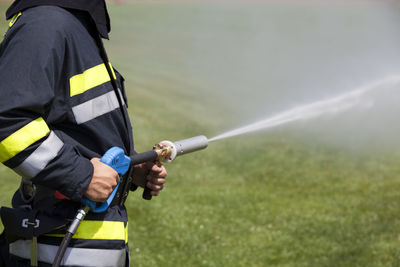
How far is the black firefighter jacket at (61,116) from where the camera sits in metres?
1.91

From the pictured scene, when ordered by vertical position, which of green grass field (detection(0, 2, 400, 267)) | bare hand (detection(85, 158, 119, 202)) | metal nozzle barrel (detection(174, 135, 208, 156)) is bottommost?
green grass field (detection(0, 2, 400, 267))

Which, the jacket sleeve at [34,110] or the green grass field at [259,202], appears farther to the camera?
the green grass field at [259,202]

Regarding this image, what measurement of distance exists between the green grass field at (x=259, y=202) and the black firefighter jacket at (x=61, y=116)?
2.94 m

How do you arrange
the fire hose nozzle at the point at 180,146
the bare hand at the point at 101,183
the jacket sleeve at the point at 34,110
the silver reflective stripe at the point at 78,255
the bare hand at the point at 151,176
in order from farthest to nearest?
the bare hand at the point at 151,176 → the fire hose nozzle at the point at 180,146 → the silver reflective stripe at the point at 78,255 → the bare hand at the point at 101,183 → the jacket sleeve at the point at 34,110

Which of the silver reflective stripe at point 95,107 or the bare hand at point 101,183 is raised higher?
the silver reflective stripe at point 95,107

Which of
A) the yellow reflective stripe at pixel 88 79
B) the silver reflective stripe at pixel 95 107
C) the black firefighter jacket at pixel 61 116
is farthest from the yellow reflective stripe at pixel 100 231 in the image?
the yellow reflective stripe at pixel 88 79

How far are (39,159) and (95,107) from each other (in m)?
0.38

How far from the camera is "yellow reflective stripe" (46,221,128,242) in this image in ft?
7.32

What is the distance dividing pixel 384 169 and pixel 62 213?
7.99 meters

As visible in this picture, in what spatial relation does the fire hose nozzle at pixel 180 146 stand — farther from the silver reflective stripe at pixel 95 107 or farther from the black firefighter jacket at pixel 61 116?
the silver reflective stripe at pixel 95 107

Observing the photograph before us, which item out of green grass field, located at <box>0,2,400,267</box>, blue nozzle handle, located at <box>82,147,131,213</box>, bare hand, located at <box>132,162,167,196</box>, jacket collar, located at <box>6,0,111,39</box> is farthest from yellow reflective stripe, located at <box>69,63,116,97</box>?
green grass field, located at <box>0,2,400,267</box>

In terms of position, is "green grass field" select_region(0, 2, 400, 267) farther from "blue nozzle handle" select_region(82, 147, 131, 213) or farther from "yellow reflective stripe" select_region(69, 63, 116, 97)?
"yellow reflective stripe" select_region(69, 63, 116, 97)

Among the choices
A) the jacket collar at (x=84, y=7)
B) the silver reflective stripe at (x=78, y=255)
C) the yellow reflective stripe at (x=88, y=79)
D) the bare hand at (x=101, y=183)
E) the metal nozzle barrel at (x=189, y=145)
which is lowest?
the silver reflective stripe at (x=78, y=255)

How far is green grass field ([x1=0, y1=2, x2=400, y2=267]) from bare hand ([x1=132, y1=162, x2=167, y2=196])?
96.3 inches
